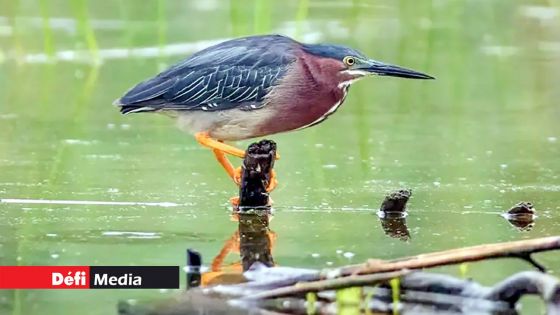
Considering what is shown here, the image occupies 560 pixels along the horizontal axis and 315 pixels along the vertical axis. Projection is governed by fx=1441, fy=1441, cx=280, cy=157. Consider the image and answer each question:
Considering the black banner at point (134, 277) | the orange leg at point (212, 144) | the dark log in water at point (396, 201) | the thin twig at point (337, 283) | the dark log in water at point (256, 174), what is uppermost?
the orange leg at point (212, 144)

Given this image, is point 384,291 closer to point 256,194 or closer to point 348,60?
point 256,194

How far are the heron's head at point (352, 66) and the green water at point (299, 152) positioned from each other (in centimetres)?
69

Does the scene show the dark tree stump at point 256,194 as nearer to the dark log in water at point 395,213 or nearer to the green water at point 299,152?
the green water at point 299,152

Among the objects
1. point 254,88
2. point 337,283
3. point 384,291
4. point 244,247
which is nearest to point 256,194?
point 254,88

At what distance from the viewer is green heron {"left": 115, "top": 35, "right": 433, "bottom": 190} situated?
7.62m

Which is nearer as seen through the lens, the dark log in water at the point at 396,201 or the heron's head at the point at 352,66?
the dark log in water at the point at 396,201

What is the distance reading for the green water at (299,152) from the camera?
6613 mm

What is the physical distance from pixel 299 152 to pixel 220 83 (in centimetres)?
188

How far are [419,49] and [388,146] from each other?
16.0ft

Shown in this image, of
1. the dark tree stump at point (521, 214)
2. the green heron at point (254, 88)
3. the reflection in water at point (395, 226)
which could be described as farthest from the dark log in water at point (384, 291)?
the green heron at point (254, 88)

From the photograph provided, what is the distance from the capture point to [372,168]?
349 inches

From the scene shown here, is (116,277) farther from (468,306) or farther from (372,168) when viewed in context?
(372,168)

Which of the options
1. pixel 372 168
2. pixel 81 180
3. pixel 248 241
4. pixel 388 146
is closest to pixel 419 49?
pixel 388 146

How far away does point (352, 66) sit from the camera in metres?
7.63
